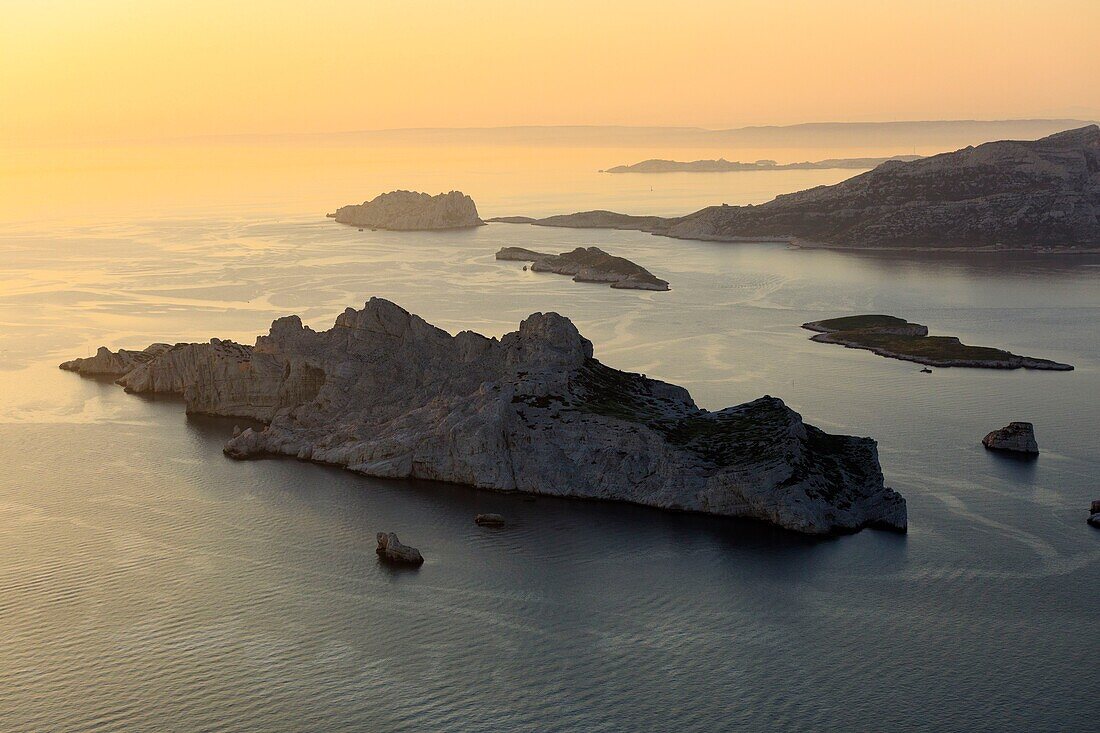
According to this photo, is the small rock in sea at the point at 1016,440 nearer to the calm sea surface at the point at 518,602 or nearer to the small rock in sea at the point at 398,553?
the calm sea surface at the point at 518,602

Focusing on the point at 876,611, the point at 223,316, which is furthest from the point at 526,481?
the point at 223,316

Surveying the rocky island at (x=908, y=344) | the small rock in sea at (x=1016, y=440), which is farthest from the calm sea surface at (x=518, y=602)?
the rocky island at (x=908, y=344)

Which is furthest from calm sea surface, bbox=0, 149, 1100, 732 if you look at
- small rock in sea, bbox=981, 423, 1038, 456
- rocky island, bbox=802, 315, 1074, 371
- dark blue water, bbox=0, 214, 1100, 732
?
rocky island, bbox=802, 315, 1074, 371

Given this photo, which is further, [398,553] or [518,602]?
[398,553]

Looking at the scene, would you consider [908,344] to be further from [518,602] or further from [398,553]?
[518,602]

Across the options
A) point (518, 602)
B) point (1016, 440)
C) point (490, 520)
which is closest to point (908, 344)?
point (1016, 440)
